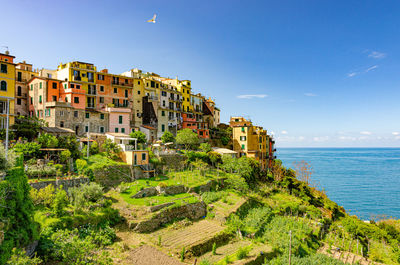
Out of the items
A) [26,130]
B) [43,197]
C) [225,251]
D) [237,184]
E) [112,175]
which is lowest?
[225,251]

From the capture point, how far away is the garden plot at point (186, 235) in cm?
2219

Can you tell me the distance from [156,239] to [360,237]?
83.3 ft

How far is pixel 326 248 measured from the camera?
28.5m

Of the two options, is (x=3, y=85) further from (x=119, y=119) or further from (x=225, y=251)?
(x=225, y=251)

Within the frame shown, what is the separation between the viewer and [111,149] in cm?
3481

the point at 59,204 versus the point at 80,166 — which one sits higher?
the point at 80,166

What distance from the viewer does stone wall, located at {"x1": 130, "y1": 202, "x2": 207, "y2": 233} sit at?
23.7 meters

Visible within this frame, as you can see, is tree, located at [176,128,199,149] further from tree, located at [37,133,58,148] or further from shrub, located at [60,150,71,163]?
tree, located at [37,133,58,148]

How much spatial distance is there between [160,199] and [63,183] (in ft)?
33.2

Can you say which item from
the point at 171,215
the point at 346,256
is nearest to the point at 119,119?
the point at 171,215

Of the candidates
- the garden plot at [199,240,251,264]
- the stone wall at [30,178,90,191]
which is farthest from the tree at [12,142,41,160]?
the garden plot at [199,240,251,264]

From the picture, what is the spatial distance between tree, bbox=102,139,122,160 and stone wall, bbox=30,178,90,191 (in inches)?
298

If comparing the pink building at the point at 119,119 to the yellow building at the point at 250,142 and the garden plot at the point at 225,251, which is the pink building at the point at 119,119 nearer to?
the yellow building at the point at 250,142

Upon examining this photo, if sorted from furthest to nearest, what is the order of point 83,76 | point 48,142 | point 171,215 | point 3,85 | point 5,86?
point 83,76
point 5,86
point 3,85
point 48,142
point 171,215
